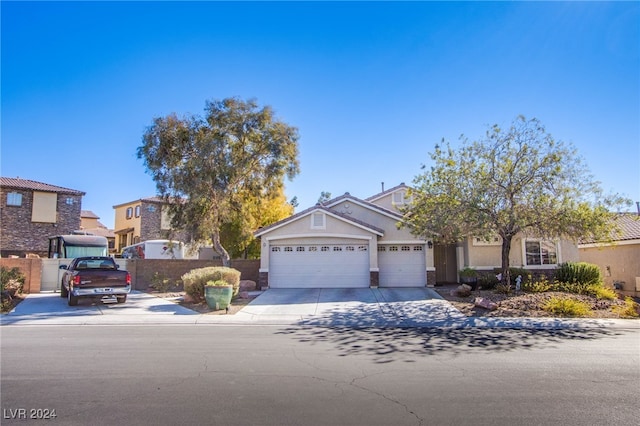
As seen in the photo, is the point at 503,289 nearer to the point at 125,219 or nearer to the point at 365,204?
the point at 365,204

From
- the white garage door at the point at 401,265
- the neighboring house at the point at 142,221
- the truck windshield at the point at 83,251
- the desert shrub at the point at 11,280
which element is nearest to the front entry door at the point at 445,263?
the white garage door at the point at 401,265

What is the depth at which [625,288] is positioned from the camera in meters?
22.1

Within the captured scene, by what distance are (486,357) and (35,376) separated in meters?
8.03

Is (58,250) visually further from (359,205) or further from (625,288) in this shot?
(625,288)

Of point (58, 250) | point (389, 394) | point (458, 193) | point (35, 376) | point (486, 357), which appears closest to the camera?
point (389, 394)

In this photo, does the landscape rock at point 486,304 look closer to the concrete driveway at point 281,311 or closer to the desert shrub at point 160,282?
the concrete driveway at point 281,311

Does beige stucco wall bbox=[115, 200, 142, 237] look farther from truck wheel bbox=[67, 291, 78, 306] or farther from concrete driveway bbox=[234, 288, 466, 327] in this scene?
concrete driveway bbox=[234, 288, 466, 327]

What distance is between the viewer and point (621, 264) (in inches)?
893

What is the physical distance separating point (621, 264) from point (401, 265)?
38.2 ft

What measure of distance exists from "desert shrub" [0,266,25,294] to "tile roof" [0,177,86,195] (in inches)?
695

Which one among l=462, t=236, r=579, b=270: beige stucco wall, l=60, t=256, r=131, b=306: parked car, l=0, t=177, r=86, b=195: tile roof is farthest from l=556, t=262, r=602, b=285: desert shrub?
l=0, t=177, r=86, b=195: tile roof

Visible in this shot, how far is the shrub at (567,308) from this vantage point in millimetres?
14203

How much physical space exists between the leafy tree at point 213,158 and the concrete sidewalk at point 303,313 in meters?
5.35

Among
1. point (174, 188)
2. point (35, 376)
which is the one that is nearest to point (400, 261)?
point (174, 188)
